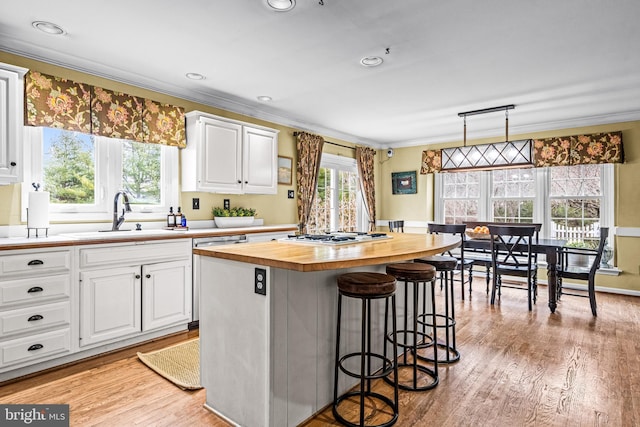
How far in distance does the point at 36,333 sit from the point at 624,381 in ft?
13.5

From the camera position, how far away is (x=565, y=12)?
240cm

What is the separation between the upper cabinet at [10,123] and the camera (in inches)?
104

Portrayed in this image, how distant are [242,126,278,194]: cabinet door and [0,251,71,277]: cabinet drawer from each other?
2.08m

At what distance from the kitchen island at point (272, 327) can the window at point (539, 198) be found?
4260mm

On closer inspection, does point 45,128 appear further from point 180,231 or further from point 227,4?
point 227,4

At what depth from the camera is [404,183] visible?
6938 mm

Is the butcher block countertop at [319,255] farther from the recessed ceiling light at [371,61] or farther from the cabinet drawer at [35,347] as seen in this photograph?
the recessed ceiling light at [371,61]

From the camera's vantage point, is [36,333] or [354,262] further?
[36,333]

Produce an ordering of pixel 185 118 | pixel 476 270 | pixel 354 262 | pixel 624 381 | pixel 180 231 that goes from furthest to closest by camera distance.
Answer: pixel 476 270
pixel 185 118
pixel 180 231
pixel 624 381
pixel 354 262

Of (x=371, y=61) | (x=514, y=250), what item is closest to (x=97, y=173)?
(x=371, y=61)

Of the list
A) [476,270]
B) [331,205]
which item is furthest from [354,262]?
[476,270]

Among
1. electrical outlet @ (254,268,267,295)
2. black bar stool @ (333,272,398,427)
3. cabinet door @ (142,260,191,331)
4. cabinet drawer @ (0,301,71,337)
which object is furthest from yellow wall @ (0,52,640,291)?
black bar stool @ (333,272,398,427)

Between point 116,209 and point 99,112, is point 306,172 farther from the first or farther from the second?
point 99,112

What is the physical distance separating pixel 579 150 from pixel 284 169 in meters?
4.18
